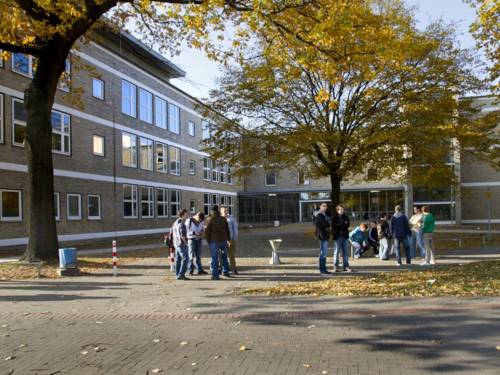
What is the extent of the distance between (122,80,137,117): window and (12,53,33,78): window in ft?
29.5

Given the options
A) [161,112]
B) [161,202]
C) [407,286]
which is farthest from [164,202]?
[407,286]

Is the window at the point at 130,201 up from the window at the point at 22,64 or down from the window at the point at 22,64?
down

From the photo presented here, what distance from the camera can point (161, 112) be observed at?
130ft

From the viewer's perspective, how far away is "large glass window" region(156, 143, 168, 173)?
126 ft

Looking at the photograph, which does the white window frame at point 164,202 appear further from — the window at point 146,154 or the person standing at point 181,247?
the person standing at point 181,247

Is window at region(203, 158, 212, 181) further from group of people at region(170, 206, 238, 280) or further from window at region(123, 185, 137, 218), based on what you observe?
group of people at region(170, 206, 238, 280)

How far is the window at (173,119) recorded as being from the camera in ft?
135

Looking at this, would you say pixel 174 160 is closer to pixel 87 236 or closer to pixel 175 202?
pixel 175 202

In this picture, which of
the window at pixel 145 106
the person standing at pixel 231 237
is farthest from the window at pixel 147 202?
the person standing at pixel 231 237

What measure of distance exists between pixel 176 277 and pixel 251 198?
43895 mm

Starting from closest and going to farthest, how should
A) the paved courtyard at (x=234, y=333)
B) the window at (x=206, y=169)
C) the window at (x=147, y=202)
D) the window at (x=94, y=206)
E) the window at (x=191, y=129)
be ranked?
the paved courtyard at (x=234, y=333)
the window at (x=94, y=206)
the window at (x=147, y=202)
the window at (x=191, y=129)
the window at (x=206, y=169)

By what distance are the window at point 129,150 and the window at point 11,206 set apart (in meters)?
10.4

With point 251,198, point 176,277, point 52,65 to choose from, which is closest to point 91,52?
point 52,65

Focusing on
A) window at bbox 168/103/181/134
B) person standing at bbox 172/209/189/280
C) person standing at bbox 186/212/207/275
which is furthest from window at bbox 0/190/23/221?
window at bbox 168/103/181/134
